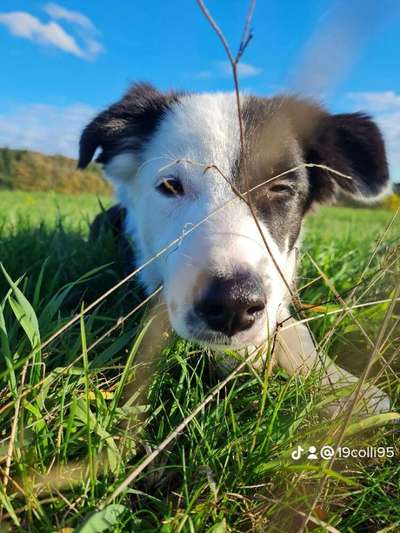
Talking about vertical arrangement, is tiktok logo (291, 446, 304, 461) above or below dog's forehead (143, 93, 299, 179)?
below

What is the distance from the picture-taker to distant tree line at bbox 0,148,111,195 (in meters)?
15.8

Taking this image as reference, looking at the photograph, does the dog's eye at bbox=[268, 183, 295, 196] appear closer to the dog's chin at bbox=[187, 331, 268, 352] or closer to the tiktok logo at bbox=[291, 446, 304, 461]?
the dog's chin at bbox=[187, 331, 268, 352]

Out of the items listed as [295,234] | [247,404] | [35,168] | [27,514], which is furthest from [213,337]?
[35,168]

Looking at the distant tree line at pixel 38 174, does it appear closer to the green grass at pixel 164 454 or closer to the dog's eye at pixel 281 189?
the dog's eye at pixel 281 189

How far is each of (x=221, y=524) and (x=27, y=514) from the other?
423 millimetres

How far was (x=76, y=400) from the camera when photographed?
1248 millimetres

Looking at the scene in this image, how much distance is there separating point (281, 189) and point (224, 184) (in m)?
0.31

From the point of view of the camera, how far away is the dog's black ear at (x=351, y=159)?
2451mm

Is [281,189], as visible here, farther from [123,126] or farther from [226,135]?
[123,126]

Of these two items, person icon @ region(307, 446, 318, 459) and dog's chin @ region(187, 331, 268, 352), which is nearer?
person icon @ region(307, 446, 318, 459)

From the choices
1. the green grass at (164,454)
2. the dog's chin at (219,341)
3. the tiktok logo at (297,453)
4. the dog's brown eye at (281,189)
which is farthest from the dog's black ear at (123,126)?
the tiktok logo at (297,453)

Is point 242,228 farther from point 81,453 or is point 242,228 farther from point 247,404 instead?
point 81,453

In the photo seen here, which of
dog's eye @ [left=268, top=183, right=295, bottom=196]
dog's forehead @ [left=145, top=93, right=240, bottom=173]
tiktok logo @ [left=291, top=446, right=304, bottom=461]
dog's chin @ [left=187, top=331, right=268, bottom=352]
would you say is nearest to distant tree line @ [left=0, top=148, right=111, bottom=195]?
dog's forehead @ [left=145, top=93, right=240, bottom=173]

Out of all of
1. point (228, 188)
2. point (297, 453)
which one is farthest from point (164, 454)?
point (228, 188)
